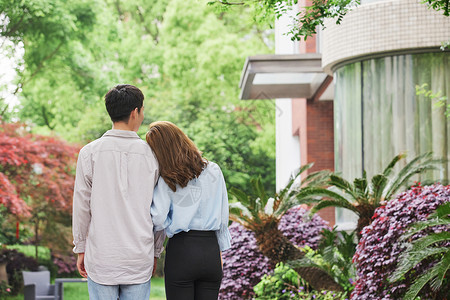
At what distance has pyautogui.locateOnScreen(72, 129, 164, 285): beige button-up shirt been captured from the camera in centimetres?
428

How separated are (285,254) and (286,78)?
639 centimetres

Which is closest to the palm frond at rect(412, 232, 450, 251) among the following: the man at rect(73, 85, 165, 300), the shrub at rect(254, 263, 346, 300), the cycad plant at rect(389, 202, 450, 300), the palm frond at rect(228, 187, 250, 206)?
the cycad plant at rect(389, 202, 450, 300)

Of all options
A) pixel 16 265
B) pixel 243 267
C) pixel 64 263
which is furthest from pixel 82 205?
pixel 64 263

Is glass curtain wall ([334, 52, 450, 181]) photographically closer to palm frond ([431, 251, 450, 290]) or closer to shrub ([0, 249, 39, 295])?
palm frond ([431, 251, 450, 290])

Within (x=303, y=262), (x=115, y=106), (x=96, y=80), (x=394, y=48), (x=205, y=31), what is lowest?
(x=303, y=262)

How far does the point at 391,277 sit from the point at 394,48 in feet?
Result: 16.0

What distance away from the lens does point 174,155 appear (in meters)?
4.56

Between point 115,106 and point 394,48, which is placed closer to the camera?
point 115,106

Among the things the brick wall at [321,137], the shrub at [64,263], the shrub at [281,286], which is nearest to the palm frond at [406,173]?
the shrub at [281,286]

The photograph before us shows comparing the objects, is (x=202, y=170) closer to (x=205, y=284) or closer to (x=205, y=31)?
(x=205, y=284)

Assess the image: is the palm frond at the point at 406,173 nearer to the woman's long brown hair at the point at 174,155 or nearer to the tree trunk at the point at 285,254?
the tree trunk at the point at 285,254

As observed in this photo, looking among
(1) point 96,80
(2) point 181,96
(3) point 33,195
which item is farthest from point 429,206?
(2) point 181,96

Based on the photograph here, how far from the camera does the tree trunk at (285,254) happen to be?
9.55 meters

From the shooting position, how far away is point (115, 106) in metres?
4.48
